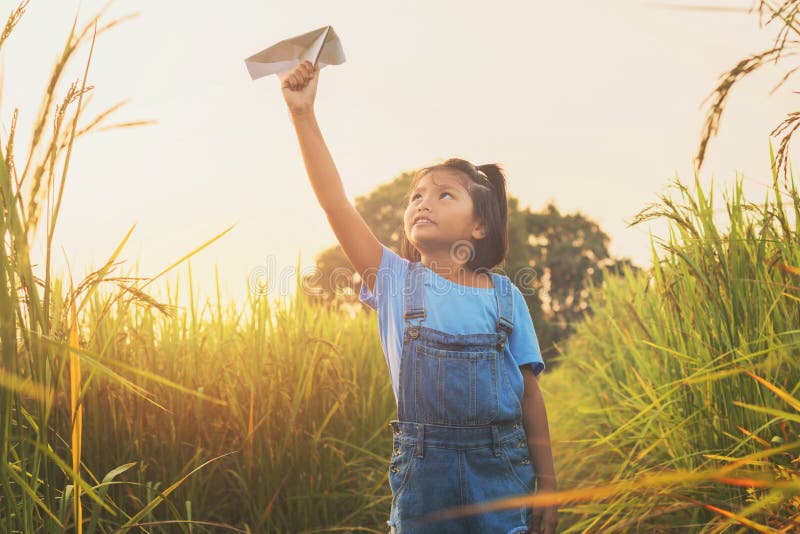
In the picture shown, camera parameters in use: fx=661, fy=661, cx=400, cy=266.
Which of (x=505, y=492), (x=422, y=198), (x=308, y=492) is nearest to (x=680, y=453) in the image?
(x=505, y=492)

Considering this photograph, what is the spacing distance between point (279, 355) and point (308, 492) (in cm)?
69

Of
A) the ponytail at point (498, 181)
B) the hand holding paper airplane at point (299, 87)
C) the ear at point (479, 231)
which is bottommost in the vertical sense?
the ear at point (479, 231)

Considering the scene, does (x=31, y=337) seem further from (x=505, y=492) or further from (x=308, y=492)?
(x=308, y=492)

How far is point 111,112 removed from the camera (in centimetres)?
132

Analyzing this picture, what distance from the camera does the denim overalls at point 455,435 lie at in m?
1.99

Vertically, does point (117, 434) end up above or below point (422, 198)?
below

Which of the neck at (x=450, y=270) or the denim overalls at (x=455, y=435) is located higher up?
the neck at (x=450, y=270)

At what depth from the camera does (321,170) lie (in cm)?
214

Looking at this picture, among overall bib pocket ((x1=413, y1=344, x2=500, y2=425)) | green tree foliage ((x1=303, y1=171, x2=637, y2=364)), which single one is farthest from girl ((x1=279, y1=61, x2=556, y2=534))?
green tree foliage ((x1=303, y1=171, x2=637, y2=364))

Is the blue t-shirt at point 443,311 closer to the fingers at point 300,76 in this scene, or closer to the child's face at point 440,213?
the child's face at point 440,213

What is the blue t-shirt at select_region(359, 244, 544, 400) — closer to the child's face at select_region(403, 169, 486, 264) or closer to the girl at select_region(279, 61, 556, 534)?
the girl at select_region(279, 61, 556, 534)

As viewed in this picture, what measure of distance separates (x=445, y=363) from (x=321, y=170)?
74cm

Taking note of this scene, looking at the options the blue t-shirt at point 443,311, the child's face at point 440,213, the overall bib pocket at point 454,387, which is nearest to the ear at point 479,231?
the child's face at point 440,213

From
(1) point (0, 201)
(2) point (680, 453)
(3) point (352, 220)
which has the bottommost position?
(2) point (680, 453)
